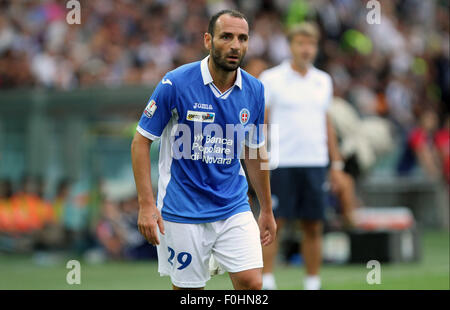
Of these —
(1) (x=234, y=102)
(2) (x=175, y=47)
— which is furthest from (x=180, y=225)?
(2) (x=175, y=47)

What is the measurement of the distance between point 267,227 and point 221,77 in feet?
3.75

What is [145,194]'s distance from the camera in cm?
588

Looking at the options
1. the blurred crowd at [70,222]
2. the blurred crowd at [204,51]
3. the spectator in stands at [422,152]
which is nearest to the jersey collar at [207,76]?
the blurred crowd at [70,222]

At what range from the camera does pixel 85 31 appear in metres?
18.3

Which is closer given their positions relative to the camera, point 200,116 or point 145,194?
point 145,194

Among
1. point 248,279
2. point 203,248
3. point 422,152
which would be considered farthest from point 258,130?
point 422,152

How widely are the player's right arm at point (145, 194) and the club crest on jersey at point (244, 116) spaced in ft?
2.12

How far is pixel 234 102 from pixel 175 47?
12.5 m

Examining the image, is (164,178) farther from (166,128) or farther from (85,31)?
(85,31)

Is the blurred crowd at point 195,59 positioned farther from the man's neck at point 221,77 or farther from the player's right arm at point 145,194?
→ the player's right arm at point 145,194

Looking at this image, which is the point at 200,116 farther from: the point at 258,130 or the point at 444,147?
the point at 444,147
